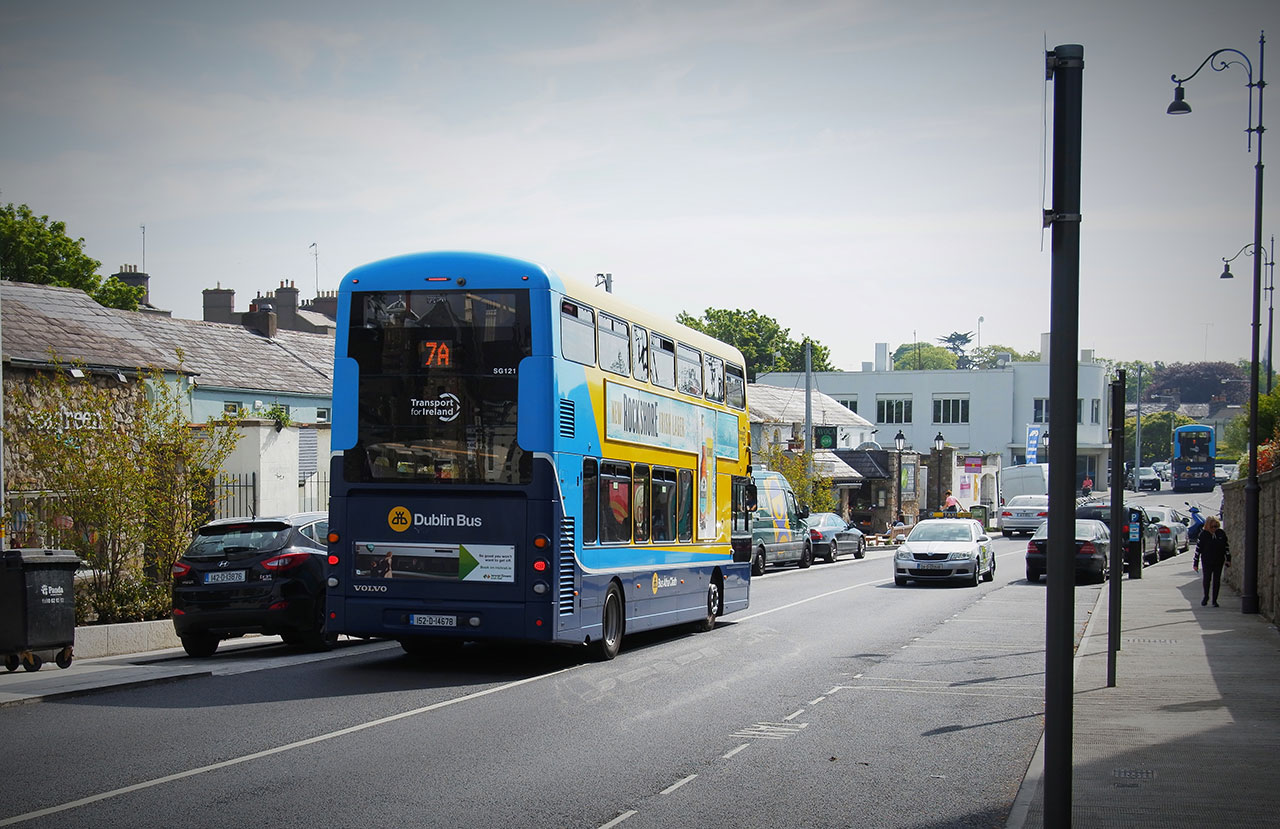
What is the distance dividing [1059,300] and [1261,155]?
22.1 metres

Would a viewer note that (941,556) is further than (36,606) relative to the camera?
Yes

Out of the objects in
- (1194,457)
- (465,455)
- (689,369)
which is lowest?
(1194,457)

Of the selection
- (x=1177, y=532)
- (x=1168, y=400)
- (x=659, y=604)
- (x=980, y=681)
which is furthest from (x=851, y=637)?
(x=1168, y=400)

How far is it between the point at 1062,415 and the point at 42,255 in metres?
51.4

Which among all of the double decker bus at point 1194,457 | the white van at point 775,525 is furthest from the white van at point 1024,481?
the white van at point 775,525

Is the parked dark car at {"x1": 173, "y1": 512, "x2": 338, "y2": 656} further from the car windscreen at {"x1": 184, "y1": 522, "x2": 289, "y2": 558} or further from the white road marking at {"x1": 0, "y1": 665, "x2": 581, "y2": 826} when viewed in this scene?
the white road marking at {"x1": 0, "y1": 665, "x2": 581, "y2": 826}

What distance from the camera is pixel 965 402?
9456 centimetres

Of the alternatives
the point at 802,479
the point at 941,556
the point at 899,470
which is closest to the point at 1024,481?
the point at 899,470

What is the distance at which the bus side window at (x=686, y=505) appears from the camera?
18438 millimetres

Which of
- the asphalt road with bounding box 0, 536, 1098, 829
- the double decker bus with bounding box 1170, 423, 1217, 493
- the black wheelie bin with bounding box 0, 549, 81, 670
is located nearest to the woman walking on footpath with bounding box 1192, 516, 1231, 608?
the asphalt road with bounding box 0, 536, 1098, 829

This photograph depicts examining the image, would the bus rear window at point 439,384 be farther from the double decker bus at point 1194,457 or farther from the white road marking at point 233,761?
the double decker bus at point 1194,457

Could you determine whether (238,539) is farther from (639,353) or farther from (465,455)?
(639,353)

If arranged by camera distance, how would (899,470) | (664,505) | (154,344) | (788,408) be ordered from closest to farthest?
(664,505) → (154,344) → (899,470) → (788,408)

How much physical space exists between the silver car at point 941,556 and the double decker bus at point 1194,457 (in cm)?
7015
